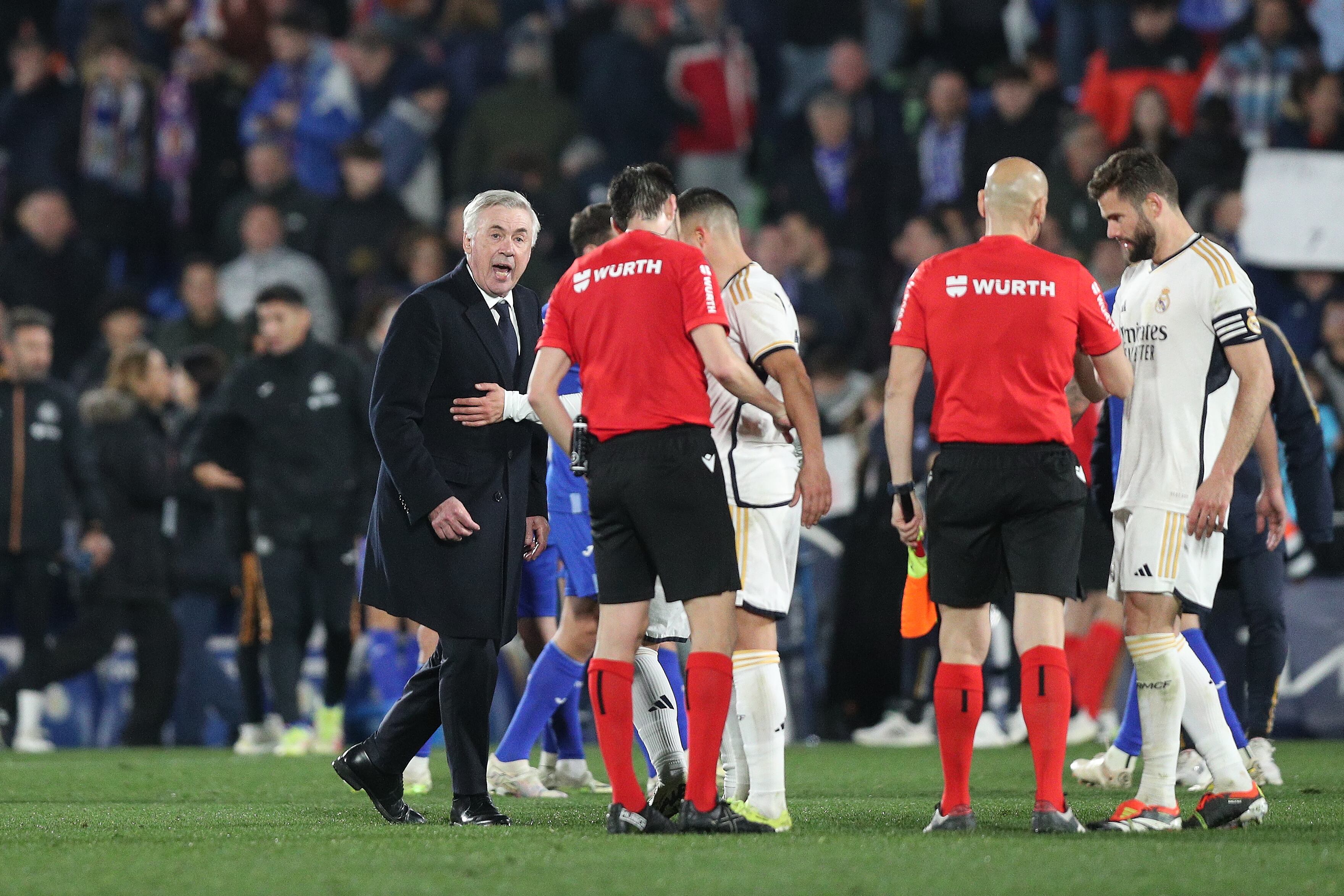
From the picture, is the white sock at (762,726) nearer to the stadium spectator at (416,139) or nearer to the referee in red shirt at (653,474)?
the referee in red shirt at (653,474)

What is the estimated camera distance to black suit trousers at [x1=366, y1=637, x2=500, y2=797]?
6.41 meters

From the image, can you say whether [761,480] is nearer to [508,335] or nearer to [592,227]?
[508,335]

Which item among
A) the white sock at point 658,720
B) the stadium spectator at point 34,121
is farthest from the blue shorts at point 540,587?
the stadium spectator at point 34,121

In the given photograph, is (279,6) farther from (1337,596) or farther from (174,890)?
(174,890)

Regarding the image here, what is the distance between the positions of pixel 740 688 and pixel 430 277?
333 inches

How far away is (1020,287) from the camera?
19.6 feet

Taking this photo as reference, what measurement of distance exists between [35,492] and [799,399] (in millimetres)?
7840

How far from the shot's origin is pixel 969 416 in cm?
599

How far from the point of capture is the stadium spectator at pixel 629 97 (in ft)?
51.3

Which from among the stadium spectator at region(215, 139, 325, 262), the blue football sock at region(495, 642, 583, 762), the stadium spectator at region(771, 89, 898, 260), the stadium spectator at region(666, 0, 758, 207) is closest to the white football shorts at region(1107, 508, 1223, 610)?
the blue football sock at region(495, 642, 583, 762)

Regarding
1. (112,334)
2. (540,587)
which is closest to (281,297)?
(112,334)

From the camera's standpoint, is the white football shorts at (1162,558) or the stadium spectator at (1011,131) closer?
the white football shorts at (1162,558)

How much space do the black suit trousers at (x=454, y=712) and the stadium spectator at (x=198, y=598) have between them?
6.12 metres

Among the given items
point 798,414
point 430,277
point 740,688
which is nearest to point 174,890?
point 740,688
